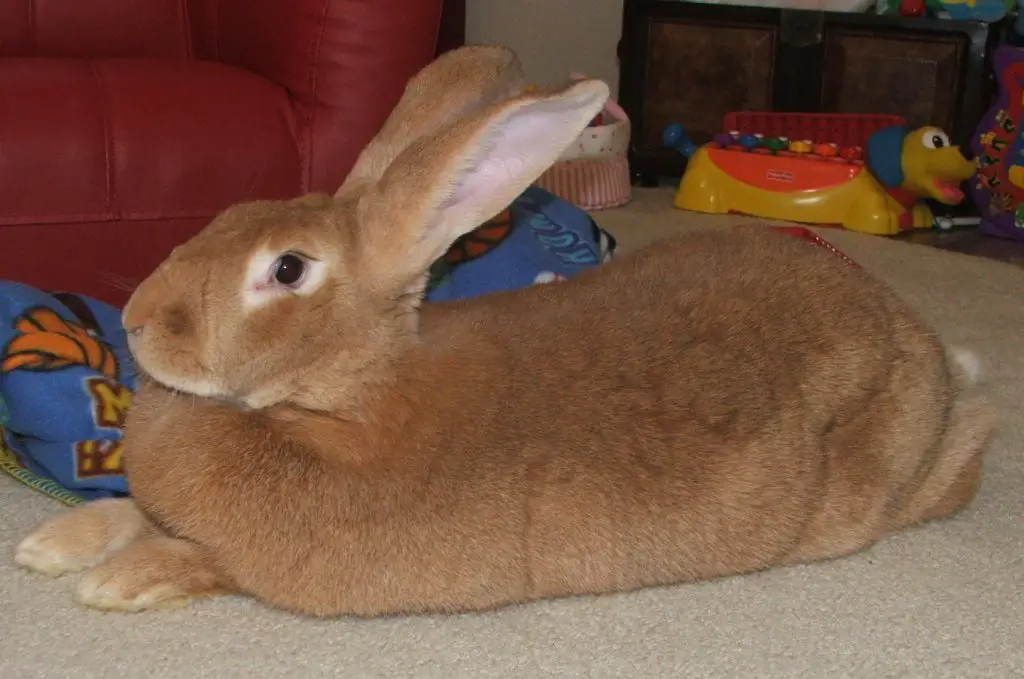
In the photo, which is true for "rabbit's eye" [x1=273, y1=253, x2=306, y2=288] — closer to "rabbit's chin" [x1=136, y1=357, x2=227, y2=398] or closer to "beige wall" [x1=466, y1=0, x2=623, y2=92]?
"rabbit's chin" [x1=136, y1=357, x2=227, y2=398]

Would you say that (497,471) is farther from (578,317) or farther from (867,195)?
(867,195)

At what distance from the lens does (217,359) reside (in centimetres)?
109

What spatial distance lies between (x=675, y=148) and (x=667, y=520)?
8.86 ft

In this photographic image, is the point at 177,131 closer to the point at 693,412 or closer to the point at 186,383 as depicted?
the point at 186,383

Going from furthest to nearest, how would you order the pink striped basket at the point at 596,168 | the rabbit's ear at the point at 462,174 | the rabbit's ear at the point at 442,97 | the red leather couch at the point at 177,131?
the pink striped basket at the point at 596,168 < the red leather couch at the point at 177,131 < the rabbit's ear at the point at 442,97 < the rabbit's ear at the point at 462,174

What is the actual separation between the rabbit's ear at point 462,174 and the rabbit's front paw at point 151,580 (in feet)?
1.10

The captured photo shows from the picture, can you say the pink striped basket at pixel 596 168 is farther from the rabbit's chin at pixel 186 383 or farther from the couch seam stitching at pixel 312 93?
the rabbit's chin at pixel 186 383

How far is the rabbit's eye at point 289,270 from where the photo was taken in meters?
1.10

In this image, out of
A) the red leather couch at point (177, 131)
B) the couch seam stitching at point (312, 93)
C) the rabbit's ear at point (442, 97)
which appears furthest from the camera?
the couch seam stitching at point (312, 93)

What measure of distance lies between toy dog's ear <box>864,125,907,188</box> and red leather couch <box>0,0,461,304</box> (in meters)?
1.72

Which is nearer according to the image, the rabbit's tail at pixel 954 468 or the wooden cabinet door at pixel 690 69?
the rabbit's tail at pixel 954 468

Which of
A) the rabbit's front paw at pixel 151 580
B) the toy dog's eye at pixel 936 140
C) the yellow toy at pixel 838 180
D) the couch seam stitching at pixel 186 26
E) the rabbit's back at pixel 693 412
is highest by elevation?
the couch seam stitching at pixel 186 26

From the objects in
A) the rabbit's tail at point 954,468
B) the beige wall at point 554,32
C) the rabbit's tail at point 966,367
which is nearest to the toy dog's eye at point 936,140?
the beige wall at point 554,32

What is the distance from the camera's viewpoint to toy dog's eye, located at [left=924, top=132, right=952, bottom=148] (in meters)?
3.14
